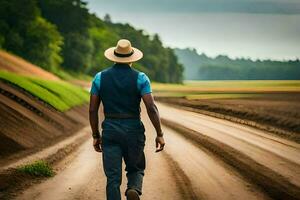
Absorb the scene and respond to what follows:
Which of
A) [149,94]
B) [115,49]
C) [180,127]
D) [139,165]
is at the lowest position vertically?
[180,127]

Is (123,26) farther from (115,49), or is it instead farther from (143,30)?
(115,49)

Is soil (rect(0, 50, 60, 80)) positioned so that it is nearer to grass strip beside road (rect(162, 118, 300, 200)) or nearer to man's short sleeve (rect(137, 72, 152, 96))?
grass strip beside road (rect(162, 118, 300, 200))

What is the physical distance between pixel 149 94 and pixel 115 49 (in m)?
0.84

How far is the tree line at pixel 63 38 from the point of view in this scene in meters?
65.9

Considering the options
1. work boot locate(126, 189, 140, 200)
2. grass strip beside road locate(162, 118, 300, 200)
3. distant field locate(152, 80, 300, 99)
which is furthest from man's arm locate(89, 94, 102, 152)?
distant field locate(152, 80, 300, 99)

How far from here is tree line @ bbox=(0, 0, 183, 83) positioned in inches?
2594

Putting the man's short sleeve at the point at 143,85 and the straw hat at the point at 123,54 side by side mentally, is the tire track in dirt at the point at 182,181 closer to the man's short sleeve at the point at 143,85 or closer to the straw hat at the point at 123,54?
the man's short sleeve at the point at 143,85

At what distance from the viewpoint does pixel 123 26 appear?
18250 centimetres

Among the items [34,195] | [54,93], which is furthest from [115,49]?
[54,93]

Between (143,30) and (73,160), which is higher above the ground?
(143,30)

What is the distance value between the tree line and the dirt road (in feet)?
154

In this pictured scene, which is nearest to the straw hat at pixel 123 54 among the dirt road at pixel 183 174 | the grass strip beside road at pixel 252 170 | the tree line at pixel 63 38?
the dirt road at pixel 183 174

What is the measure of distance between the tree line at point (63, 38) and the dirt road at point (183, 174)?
154 feet

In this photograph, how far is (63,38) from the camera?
289 feet
